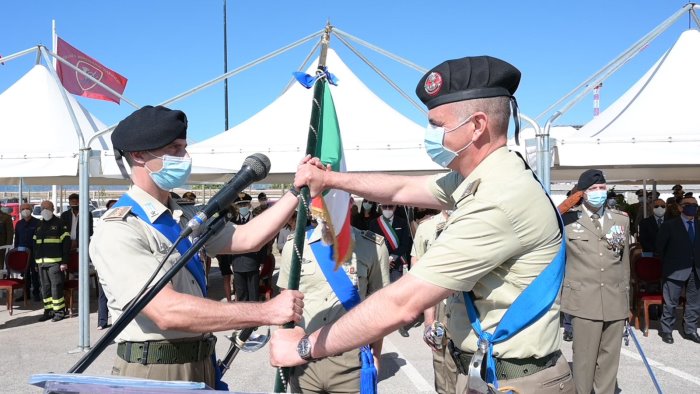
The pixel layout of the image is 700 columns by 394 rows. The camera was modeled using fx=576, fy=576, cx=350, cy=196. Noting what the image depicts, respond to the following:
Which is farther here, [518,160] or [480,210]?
[518,160]

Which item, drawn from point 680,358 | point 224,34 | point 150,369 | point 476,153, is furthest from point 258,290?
point 224,34

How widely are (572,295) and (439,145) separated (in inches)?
142

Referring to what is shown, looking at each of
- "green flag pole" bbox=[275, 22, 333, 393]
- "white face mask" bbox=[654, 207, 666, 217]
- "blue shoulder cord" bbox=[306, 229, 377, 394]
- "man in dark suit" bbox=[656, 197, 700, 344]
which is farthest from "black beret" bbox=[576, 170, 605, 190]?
"white face mask" bbox=[654, 207, 666, 217]

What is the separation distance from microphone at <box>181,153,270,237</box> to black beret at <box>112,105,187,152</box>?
22.6 inches

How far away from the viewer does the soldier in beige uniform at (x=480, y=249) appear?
1.71 meters

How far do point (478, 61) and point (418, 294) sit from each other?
2.71ft

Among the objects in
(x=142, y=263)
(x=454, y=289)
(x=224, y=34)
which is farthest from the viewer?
(x=224, y=34)

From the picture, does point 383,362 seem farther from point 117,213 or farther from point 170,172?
point 117,213

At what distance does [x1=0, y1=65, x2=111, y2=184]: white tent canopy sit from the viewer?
785 centimetres

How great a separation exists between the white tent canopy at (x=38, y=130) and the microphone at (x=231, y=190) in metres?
6.48

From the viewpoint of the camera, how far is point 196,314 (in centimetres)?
205

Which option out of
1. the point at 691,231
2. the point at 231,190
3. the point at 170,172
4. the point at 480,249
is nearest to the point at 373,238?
the point at 170,172

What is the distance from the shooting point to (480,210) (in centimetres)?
172

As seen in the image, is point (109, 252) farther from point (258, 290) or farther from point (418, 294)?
point (258, 290)
